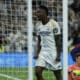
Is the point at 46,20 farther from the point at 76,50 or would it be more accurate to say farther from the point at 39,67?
the point at 76,50

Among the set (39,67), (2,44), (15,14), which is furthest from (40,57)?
(2,44)

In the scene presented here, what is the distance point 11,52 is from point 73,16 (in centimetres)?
159

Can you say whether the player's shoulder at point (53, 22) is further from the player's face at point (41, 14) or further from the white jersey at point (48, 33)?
the player's face at point (41, 14)

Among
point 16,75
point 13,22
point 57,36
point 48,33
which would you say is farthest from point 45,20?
point 16,75

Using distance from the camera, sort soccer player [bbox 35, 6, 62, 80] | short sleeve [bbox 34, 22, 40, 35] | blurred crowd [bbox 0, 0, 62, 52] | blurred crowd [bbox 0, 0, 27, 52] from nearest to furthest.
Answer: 1. blurred crowd [bbox 0, 0, 62, 52]
2. soccer player [bbox 35, 6, 62, 80]
3. short sleeve [bbox 34, 22, 40, 35]
4. blurred crowd [bbox 0, 0, 27, 52]

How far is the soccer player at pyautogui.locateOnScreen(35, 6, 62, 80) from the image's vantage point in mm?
8391

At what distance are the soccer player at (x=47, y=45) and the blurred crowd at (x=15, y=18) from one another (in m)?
0.13

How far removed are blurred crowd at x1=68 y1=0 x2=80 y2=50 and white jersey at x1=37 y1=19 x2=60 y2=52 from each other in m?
1.45

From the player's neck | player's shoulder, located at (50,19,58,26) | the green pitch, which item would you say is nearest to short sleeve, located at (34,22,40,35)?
the player's neck

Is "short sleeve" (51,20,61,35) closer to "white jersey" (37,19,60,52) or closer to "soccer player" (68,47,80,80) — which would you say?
"white jersey" (37,19,60,52)

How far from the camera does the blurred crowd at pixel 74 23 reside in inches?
402

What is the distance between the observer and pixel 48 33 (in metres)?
8.52

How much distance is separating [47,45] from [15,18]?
87 centimetres

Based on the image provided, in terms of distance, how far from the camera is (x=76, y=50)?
6.28 meters
